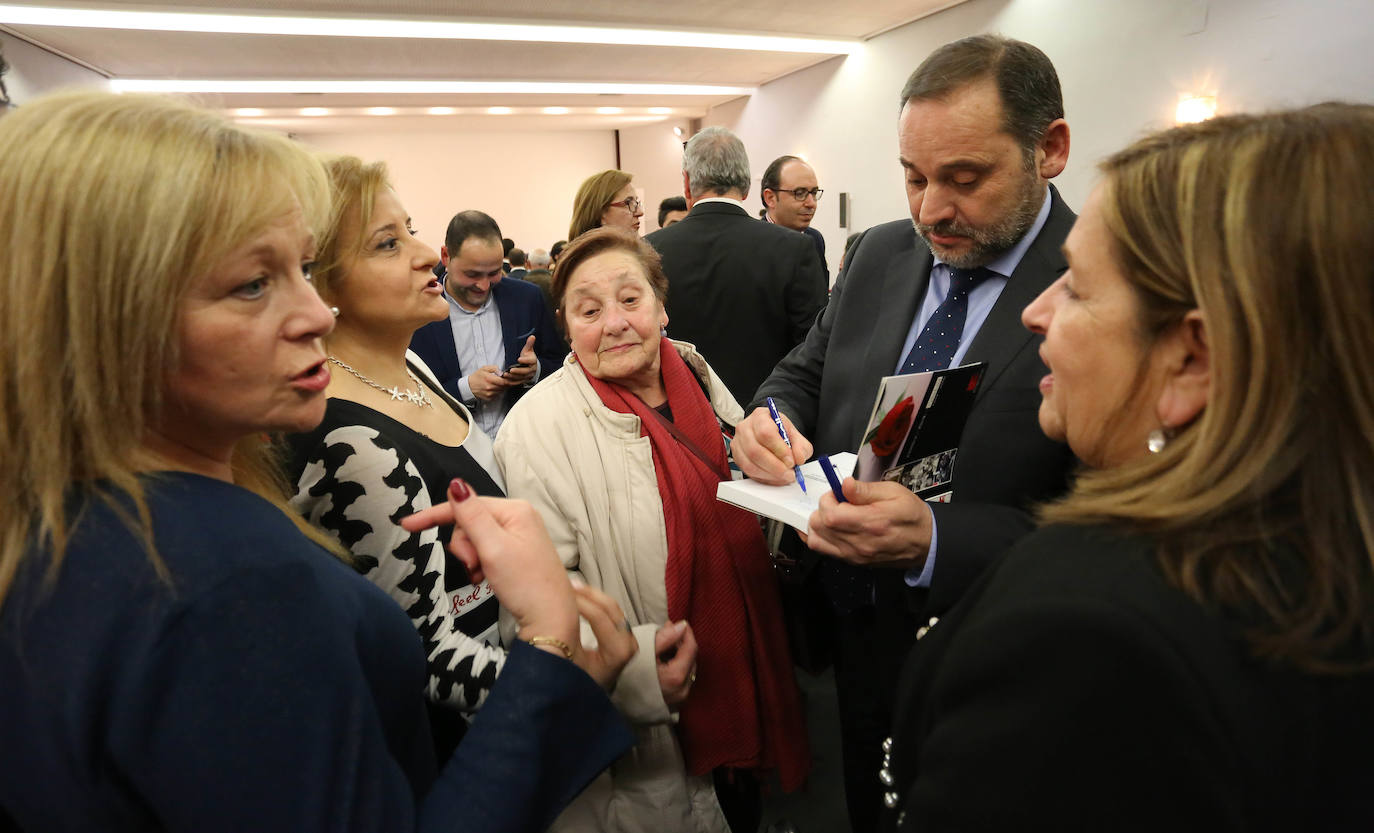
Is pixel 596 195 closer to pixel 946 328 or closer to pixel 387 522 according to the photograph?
pixel 946 328

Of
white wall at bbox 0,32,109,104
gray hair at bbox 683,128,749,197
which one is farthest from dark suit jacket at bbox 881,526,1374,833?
white wall at bbox 0,32,109,104

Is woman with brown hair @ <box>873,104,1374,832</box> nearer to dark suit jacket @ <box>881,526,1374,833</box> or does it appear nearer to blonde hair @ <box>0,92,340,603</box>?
dark suit jacket @ <box>881,526,1374,833</box>

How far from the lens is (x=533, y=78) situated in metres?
10.2

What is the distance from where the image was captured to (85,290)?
0.70m

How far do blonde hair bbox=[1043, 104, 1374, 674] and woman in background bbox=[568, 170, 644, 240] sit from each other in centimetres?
328

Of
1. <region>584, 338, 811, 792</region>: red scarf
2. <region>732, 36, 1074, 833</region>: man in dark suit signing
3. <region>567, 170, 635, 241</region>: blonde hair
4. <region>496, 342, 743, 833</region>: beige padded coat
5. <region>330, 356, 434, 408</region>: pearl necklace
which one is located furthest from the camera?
<region>567, 170, 635, 241</region>: blonde hair

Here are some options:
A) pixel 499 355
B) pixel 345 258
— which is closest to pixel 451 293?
pixel 499 355

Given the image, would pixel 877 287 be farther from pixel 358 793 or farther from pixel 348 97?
pixel 348 97

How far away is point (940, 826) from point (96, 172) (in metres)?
1.08

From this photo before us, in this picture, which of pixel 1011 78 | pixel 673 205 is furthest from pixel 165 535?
pixel 673 205

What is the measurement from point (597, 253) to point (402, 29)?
23.2 ft

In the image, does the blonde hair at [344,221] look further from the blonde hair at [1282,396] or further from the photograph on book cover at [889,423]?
the blonde hair at [1282,396]

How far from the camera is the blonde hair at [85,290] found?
692mm

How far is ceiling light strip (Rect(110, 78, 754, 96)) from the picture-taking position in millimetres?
8859
